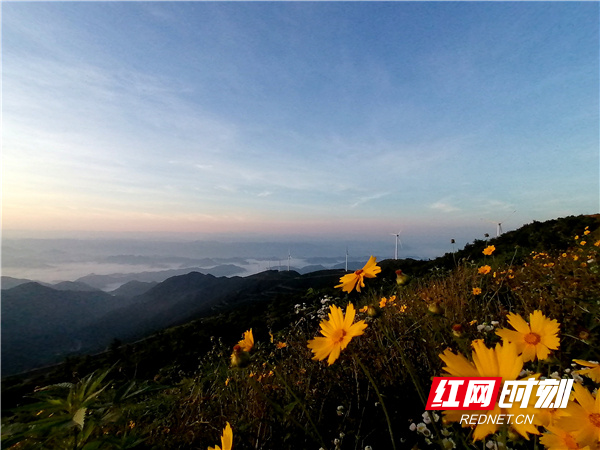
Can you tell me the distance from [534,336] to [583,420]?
268 mm

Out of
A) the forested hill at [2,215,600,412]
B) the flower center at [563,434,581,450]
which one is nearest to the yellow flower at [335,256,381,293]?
the flower center at [563,434,581,450]

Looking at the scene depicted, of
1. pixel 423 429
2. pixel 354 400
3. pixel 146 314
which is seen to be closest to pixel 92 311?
pixel 146 314

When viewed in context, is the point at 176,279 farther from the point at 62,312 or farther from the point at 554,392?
the point at 554,392

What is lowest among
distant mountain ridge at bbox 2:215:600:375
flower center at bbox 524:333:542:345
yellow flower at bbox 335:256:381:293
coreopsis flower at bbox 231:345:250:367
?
distant mountain ridge at bbox 2:215:600:375

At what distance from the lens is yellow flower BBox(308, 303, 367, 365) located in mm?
1095

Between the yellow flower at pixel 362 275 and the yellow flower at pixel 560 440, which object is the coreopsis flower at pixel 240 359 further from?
the yellow flower at pixel 560 440

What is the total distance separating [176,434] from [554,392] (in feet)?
6.19

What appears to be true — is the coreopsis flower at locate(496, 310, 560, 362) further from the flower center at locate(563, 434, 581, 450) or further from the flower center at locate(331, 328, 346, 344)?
the flower center at locate(331, 328, 346, 344)

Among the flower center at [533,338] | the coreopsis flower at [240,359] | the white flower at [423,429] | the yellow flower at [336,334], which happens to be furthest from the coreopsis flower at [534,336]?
the coreopsis flower at [240,359]

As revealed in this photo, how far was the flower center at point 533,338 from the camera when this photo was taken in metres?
0.97

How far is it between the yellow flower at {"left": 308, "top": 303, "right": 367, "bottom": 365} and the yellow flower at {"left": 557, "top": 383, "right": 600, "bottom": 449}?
536 mm

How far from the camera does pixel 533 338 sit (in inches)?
38.4

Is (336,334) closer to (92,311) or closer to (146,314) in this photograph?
(146,314)

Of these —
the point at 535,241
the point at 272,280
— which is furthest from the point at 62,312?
the point at 535,241
